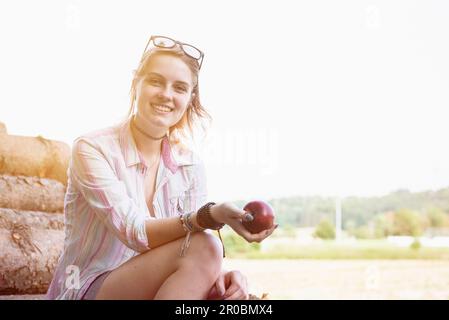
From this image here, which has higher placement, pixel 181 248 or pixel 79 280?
pixel 181 248

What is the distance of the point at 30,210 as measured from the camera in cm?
268

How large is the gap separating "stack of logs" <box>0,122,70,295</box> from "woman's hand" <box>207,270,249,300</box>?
3.12 ft

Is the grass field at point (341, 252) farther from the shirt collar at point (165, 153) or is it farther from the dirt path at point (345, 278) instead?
the shirt collar at point (165, 153)

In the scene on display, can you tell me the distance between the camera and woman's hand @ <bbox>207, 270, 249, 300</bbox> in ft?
6.19

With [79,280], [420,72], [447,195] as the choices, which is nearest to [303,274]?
[447,195]

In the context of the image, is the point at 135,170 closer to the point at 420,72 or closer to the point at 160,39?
the point at 160,39

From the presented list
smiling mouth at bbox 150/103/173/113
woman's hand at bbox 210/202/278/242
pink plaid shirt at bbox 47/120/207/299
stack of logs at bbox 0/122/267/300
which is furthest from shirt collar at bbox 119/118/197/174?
stack of logs at bbox 0/122/267/300

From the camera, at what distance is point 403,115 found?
3174 mm

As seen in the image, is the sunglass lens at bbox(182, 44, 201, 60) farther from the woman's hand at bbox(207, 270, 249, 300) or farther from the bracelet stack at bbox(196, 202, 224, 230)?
the woman's hand at bbox(207, 270, 249, 300)

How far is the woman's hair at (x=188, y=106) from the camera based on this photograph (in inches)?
84.9

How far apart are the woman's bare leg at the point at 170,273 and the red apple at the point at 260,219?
11 centimetres

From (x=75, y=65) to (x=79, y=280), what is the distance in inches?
38.2

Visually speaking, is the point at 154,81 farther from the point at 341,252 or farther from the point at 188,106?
the point at 341,252

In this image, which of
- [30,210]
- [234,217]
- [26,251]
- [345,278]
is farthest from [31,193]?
[345,278]
